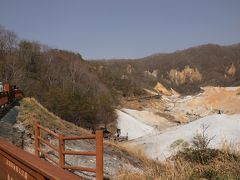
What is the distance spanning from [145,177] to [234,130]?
27910 millimetres

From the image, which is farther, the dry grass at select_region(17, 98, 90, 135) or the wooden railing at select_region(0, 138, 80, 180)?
the dry grass at select_region(17, 98, 90, 135)

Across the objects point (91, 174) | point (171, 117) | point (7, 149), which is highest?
point (7, 149)

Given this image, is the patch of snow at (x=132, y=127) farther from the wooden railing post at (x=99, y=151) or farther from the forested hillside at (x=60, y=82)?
the wooden railing post at (x=99, y=151)

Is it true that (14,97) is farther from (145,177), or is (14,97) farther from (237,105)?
(237,105)

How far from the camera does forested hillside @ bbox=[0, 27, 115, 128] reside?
5681 centimetres

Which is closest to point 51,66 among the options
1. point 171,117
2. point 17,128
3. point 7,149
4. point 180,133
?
point 171,117

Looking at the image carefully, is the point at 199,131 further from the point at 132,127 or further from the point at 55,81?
the point at 55,81

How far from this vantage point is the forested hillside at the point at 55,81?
5681cm

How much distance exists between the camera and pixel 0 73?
229 ft

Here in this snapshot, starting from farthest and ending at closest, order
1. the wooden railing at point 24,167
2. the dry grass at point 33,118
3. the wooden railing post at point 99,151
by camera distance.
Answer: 1. the dry grass at point 33,118
2. the wooden railing post at point 99,151
3. the wooden railing at point 24,167

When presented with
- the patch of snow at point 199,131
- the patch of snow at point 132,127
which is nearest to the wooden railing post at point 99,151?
the patch of snow at point 199,131

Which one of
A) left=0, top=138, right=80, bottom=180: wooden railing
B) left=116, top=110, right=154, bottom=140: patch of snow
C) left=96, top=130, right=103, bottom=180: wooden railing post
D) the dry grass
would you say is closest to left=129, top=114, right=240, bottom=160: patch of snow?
the dry grass

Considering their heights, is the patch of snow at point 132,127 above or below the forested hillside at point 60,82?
below

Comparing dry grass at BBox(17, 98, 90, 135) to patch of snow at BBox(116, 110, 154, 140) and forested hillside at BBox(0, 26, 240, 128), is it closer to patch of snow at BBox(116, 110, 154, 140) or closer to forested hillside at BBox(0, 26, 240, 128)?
forested hillside at BBox(0, 26, 240, 128)
